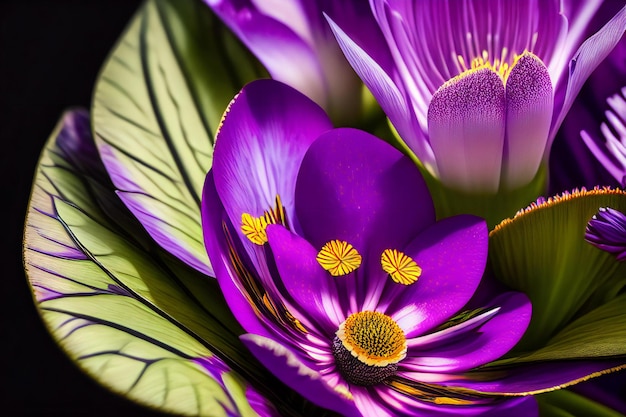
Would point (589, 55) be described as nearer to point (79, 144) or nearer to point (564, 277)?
point (564, 277)

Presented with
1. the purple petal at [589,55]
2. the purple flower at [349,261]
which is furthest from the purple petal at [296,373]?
the purple petal at [589,55]

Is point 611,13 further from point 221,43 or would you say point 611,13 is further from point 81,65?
point 81,65

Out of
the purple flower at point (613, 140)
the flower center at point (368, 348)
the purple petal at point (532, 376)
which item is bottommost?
the flower center at point (368, 348)

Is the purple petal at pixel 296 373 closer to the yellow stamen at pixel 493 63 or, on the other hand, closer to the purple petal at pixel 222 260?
the purple petal at pixel 222 260

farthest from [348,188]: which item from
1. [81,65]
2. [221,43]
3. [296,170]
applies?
[81,65]

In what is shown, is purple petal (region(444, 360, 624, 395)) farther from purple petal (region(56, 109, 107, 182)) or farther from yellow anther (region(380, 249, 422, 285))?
purple petal (region(56, 109, 107, 182))

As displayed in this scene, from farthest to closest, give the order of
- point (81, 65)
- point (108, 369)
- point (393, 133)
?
point (81, 65), point (393, 133), point (108, 369)

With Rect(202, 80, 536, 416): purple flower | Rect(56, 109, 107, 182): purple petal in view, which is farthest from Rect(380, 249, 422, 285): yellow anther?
Rect(56, 109, 107, 182): purple petal
